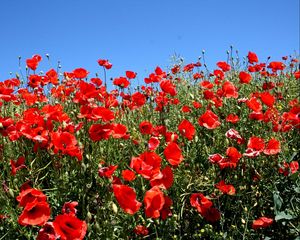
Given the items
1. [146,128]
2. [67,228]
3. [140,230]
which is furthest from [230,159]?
[67,228]

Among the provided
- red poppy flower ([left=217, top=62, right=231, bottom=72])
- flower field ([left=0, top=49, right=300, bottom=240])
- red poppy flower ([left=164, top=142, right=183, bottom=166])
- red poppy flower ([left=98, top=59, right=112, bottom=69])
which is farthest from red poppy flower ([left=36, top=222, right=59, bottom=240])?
red poppy flower ([left=217, top=62, right=231, bottom=72])

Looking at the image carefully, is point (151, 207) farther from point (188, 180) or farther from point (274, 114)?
point (274, 114)

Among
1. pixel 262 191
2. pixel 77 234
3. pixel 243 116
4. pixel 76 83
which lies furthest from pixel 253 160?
pixel 76 83

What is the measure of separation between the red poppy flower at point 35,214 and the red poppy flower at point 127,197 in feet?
1.08

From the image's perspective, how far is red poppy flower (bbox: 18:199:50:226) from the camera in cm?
172

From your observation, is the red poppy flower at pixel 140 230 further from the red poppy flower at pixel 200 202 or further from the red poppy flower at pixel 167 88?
the red poppy flower at pixel 167 88

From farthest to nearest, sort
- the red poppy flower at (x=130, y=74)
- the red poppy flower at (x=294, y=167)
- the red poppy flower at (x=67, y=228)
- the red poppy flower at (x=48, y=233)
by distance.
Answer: the red poppy flower at (x=130, y=74), the red poppy flower at (x=294, y=167), the red poppy flower at (x=48, y=233), the red poppy flower at (x=67, y=228)

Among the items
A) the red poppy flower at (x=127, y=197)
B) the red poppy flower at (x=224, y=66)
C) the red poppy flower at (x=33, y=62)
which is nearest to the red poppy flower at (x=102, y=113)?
the red poppy flower at (x=127, y=197)

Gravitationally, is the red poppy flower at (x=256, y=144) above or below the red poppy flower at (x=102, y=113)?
below

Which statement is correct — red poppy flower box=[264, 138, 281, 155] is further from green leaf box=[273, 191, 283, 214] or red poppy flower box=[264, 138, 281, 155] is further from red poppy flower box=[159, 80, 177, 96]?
red poppy flower box=[159, 80, 177, 96]

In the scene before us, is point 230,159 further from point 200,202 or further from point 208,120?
point 208,120

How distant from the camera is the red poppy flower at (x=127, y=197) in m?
1.84

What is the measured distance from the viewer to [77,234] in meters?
1.65

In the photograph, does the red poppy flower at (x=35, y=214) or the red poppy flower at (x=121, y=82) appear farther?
the red poppy flower at (x=121, y=82)
